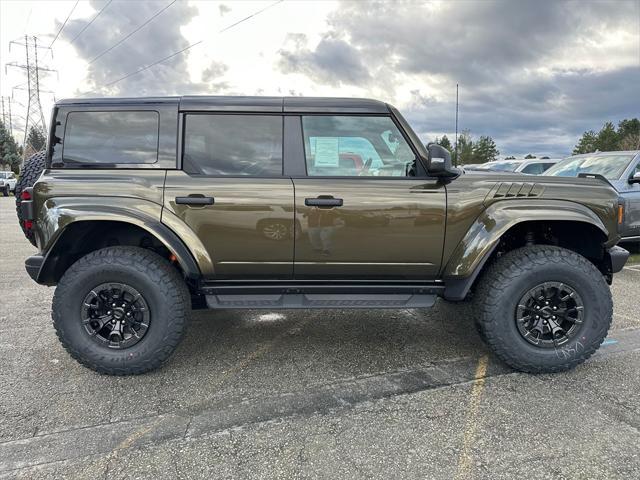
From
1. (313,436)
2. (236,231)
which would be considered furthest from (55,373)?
(313,436)

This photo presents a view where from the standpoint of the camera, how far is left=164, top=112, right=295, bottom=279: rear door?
299 cm

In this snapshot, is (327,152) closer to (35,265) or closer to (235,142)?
(235,142)

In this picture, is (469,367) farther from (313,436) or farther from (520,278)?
(313,436)

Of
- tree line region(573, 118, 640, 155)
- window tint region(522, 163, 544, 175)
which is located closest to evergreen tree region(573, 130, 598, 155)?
tree line region(573, 118, 640, 155)

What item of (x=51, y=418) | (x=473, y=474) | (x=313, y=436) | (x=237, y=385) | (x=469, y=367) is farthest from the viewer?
(x=469, y=367)

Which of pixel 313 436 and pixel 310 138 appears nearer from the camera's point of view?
pixel 313 436

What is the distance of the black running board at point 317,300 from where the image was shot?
314 centimetres

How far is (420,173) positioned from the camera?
312cm

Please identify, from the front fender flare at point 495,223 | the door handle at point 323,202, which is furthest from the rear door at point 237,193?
the front fender flare at point 495,223

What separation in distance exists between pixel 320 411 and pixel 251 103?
2.10 metres

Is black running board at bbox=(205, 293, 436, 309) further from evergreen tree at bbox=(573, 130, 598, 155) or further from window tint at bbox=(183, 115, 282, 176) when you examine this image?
evergreen tree at bbox=(573, 130, 598, 155)

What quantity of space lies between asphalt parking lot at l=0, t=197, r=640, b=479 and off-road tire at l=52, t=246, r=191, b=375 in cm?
16

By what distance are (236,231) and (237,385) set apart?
3.37 ft

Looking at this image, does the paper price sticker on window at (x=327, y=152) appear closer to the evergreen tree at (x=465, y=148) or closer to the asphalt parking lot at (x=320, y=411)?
the asphalt parking lot at (x=320, y=411)
